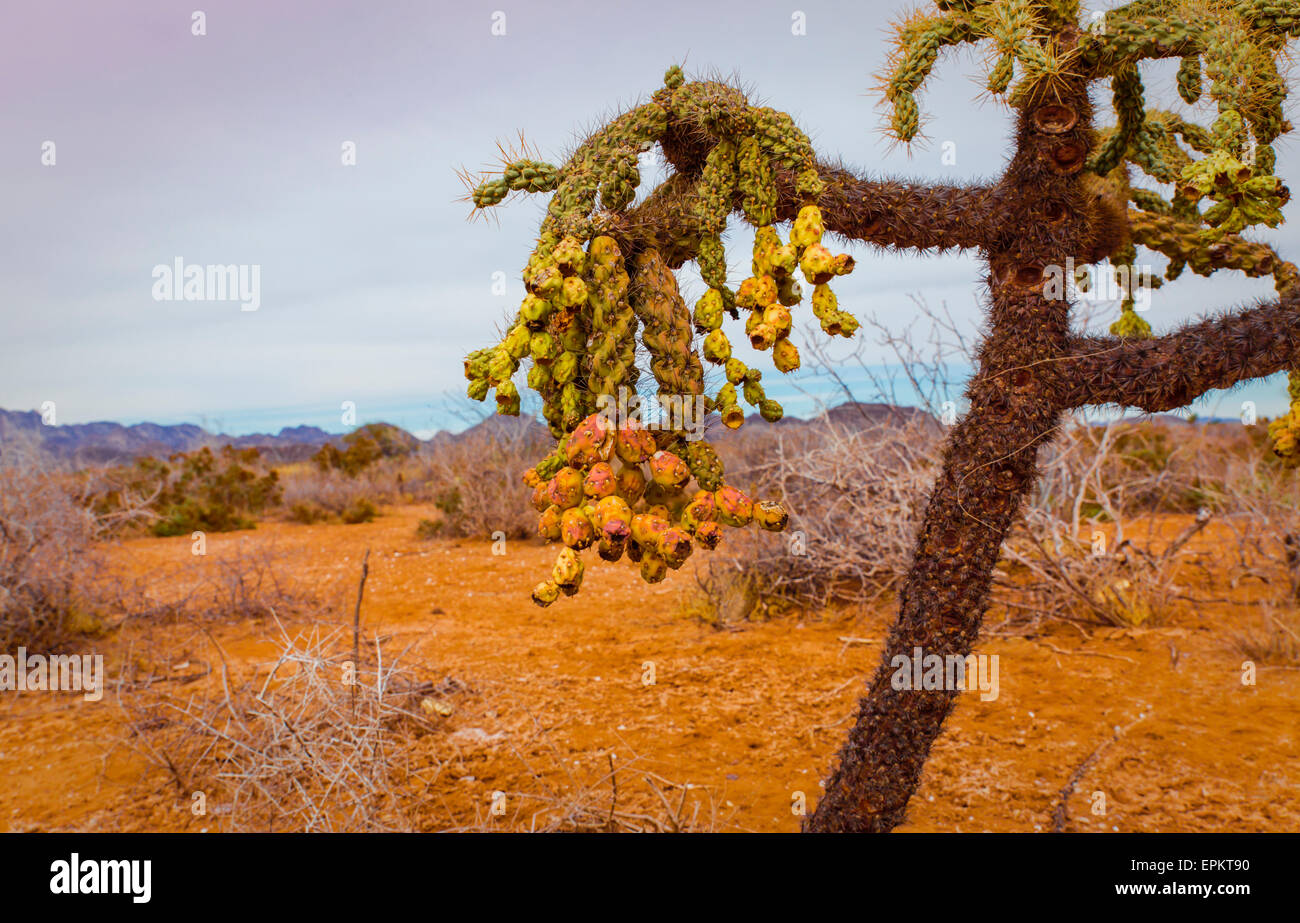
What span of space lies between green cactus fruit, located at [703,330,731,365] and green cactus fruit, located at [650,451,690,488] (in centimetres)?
31

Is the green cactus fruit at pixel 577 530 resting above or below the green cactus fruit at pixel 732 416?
below

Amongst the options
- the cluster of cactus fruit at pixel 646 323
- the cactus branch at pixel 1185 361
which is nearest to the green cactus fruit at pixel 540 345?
the cluster of cactus fruit at pixel 646 323

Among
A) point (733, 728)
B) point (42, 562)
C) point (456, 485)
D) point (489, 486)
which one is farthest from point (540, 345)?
point (456, 485)

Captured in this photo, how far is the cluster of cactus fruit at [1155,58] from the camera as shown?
1.81 metres

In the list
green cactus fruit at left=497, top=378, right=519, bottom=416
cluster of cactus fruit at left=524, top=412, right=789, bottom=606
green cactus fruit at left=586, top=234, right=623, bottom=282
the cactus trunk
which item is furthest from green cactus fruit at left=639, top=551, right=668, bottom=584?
the cactus trunk

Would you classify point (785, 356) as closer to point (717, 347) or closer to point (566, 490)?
point (717, 347)

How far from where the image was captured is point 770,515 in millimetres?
1506

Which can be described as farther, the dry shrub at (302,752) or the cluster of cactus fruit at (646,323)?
the dry shrub at (302,752)

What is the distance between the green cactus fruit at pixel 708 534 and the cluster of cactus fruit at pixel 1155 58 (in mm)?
1308

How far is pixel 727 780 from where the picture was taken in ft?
12.5

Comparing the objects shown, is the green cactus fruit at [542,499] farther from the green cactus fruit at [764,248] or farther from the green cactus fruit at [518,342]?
the green cactus fruit at [764,248]

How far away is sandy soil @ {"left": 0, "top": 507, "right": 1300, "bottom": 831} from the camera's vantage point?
11.7 ft

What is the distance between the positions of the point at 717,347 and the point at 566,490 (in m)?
0.50

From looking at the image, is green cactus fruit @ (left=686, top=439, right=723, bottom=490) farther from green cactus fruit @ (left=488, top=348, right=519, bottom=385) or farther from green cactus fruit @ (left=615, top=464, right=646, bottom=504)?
green cactus fruit @ (left=488, top=348, right=519, bottom=385)
